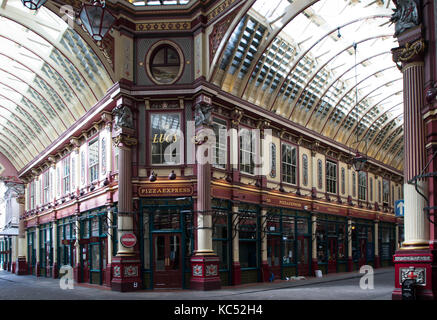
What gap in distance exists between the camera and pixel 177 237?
Answer: 20.5 metres

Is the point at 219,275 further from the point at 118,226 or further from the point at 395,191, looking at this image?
the point at 395,191

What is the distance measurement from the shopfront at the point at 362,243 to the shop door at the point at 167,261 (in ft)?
56.0

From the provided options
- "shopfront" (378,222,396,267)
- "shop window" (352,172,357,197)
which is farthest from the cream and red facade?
"shopfront" (378,222,396,267)

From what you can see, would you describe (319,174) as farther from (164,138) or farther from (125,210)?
(125,210)

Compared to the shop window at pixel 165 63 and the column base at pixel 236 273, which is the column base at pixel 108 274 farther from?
the shop window at pixel 165 63

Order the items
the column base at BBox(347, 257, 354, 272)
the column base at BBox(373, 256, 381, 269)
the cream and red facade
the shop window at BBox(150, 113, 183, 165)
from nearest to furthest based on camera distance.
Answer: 1. the cream and red facade
2. the shop window at BBox(150, 113, 183, 165)
3. the column base at BBox(347, 257, 354, 272)
4. the column base at BBox(373, 256, 381, 269)

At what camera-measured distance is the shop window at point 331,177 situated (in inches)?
1225

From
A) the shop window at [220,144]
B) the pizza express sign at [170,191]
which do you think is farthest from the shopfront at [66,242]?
the shop window at [220,144]

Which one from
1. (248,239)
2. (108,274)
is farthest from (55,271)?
(248,239)

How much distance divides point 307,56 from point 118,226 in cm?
1437

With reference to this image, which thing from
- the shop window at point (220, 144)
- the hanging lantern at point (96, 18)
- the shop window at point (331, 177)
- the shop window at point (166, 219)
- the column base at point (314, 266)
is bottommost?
the column base at point (314, 266)

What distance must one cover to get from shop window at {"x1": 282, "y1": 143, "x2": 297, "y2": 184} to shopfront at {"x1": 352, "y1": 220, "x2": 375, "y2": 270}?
8.60 meters

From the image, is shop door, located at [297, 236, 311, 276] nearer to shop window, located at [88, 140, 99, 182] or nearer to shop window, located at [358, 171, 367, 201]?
shop window, located at [358, 171, 367, 201]

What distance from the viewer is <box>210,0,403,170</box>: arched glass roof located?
22062mm
